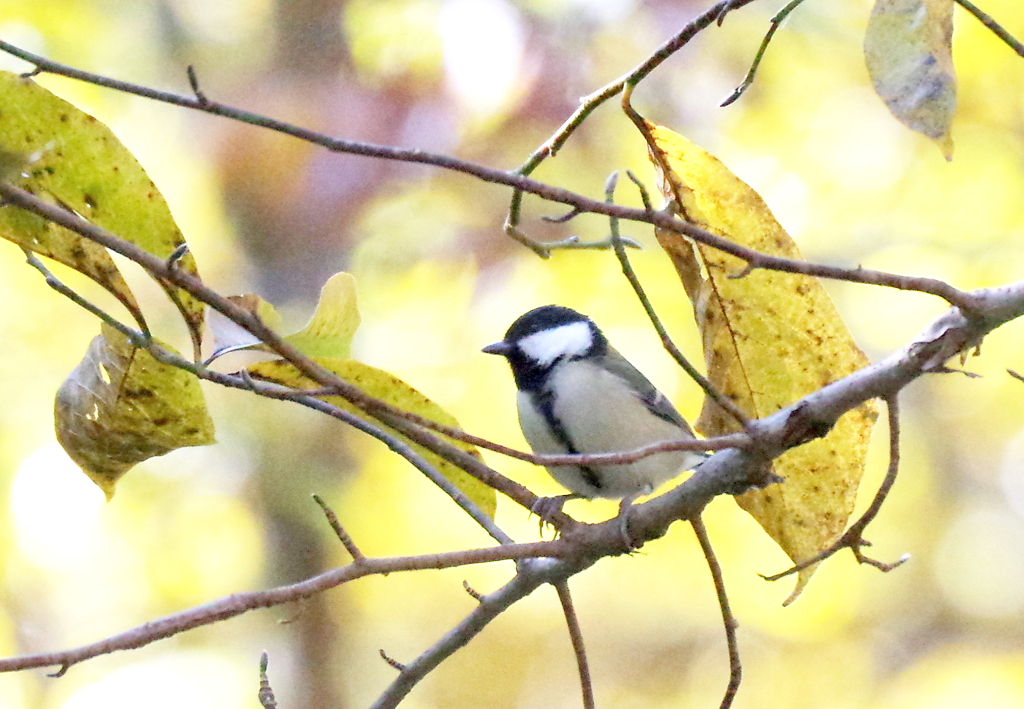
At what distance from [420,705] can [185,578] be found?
1105mm

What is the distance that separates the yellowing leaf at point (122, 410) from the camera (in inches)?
40.5

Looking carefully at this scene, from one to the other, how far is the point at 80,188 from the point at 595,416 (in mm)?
1149

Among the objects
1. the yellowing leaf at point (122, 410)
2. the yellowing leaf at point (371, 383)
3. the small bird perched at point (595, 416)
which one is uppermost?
the small bird perched at point (595, 416)

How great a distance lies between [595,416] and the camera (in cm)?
190

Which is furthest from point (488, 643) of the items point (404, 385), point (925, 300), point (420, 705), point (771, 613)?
point (404, 385)

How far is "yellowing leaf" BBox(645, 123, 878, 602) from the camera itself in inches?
43.3

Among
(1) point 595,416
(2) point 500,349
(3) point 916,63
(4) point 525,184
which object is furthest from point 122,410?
(2) point 500,349

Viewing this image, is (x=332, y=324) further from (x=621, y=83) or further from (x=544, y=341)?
(x=544, y=341)

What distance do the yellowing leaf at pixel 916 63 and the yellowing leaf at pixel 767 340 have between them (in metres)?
0.21

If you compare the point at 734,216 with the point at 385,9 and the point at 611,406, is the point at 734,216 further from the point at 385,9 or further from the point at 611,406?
the point at 385,9

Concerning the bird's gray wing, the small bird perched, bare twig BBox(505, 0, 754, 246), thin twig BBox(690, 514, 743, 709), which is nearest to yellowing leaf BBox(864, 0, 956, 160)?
bare twig BBox(505, 0, 754, 246)

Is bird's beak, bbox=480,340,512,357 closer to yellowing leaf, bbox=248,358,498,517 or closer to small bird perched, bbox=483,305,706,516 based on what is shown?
small bird perched, bbox=483,305,706,516

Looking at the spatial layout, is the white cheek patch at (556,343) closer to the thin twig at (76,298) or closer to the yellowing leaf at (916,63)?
the yellowing leaf at (916,63)

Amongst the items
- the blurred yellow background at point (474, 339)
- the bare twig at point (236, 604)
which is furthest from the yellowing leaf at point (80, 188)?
the blurred yellow background at point (474, 339)
